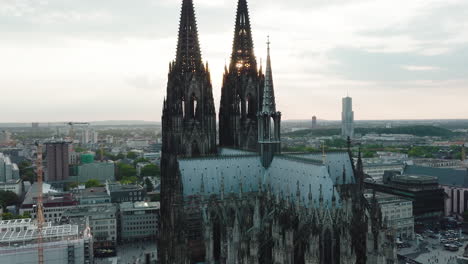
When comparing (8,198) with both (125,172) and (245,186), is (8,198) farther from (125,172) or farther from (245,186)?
(245,186)

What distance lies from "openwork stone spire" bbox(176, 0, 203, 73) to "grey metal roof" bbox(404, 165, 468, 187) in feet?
258

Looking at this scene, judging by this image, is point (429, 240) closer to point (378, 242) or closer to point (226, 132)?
point (226, 132)

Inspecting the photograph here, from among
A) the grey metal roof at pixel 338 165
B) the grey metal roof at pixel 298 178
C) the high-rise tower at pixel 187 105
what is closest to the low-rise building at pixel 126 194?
the high-rise tower at pixel 187 105

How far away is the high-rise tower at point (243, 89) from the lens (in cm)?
6850

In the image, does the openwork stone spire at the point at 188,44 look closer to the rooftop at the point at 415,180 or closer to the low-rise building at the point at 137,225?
the low-rise building at the point at 137,225

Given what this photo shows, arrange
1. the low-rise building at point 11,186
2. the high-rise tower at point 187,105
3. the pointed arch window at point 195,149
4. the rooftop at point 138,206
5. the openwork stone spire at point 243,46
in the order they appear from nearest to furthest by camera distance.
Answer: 1. the high-rise tower at point 187,105
2. the pointed arch window at point 195,149
3. the openwork stone spire at point 243,46
4. the rooftop at point 138,206
5. the low-rise building at point 11,186

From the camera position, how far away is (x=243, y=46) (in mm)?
69562

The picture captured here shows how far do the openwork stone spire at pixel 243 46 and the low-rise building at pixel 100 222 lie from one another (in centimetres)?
4478

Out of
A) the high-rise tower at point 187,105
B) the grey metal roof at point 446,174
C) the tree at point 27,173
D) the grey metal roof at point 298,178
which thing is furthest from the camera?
the tree at point 27,173

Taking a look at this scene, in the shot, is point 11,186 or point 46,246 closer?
point 46,246

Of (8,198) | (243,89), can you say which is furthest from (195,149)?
(8,198)

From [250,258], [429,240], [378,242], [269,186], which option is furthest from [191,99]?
[429,240]

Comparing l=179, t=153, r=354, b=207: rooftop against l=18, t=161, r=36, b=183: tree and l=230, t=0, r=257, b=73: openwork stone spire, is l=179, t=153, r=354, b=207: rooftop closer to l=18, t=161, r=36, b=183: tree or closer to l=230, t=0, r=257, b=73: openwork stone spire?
l=230, t=0, r=257, b=73: openwork stone spire

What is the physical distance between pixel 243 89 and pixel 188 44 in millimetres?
11382
